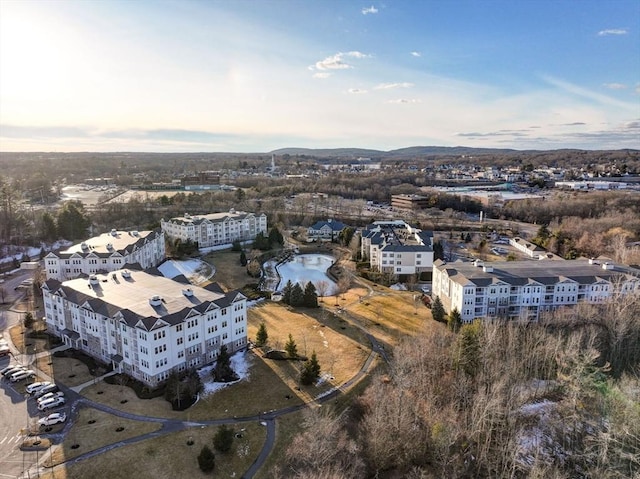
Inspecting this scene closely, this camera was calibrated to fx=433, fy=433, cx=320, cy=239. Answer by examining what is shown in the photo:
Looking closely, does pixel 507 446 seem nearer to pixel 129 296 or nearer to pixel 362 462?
pixel 362 462

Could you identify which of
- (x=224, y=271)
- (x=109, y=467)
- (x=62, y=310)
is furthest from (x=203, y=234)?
(x=109, y=467)

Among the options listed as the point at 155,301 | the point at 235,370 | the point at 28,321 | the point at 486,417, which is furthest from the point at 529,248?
the point at 28,321

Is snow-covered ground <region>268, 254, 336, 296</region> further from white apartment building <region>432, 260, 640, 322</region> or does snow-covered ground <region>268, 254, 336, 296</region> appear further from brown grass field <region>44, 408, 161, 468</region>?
brown grass field <region>44, 408, 161, 468</region>

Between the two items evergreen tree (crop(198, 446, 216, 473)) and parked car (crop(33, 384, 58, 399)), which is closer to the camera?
evergreen tree (crop(198, 446, 216, 473))

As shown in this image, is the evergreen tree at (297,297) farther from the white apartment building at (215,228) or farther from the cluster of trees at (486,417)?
the white apartment building at (215,228)

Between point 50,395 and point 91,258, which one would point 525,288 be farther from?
point 91,258

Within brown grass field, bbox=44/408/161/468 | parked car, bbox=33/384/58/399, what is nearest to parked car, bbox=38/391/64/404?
parked car, bbox=33/384/58/399

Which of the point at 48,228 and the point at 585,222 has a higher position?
the point at 48,228
